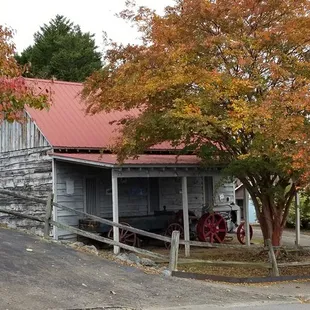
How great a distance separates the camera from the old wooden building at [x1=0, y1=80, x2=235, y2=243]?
17.9 m

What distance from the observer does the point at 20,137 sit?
66.5 ft

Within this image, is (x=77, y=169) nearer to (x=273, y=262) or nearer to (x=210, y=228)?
(x=210, y=228)

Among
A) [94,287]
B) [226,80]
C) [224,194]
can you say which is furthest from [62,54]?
[94,287]

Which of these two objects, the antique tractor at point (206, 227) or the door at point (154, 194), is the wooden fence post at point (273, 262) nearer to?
the antique tractor at point (206, 227)

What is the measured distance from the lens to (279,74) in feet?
42.5

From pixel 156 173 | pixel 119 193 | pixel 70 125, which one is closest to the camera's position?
pixel 156 173

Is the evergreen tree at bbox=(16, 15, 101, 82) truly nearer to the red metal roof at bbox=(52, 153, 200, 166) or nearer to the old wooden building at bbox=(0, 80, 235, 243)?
the old wooden building at bbox=(0, 80, 235, 243)

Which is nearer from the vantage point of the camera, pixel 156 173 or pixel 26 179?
pixel 156 173

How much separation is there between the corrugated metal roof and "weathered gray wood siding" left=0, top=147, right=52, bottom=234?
735 millimetres

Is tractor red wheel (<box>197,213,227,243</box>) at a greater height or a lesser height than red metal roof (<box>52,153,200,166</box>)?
lesser

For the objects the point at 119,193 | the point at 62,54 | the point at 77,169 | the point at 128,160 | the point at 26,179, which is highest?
the point at 62,54

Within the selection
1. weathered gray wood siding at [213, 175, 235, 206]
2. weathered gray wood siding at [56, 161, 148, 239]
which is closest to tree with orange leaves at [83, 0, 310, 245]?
weathered gray wood siding at [56, 161, 148, 239]

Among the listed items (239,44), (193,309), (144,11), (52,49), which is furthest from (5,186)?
(52,49)

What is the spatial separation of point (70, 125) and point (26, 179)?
2575 mm
